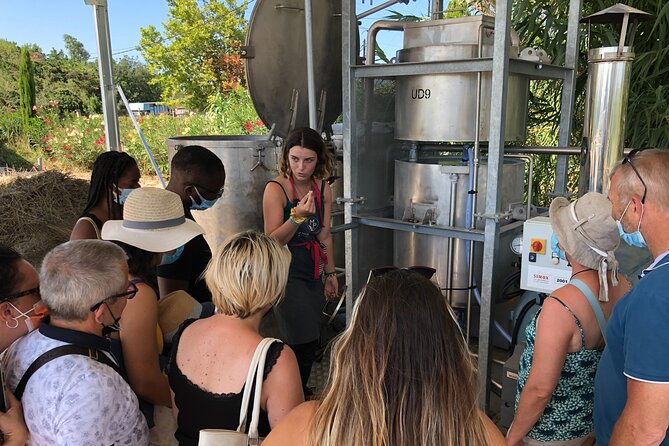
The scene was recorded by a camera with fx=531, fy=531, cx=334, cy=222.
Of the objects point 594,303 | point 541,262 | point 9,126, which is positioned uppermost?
→ point 9,126

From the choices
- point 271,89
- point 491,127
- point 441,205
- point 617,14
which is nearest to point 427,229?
point 441,205

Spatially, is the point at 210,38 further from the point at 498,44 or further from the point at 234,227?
the point at 498,44

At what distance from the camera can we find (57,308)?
1.52m

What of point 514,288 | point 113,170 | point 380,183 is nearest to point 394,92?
point 380,183

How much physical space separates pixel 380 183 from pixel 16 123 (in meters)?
16.2

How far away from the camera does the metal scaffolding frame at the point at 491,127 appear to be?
8.50ft

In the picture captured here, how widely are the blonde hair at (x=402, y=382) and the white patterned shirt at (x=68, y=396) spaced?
26.2 inches

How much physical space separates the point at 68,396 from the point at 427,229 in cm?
211

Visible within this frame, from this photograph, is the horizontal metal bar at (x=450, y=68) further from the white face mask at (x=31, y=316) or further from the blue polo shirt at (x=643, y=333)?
the white face mask at (x=31, y=316)

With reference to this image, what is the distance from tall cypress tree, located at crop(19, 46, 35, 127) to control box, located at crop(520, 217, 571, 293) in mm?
16805

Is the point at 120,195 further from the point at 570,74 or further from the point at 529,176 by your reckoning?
the point at 570,74

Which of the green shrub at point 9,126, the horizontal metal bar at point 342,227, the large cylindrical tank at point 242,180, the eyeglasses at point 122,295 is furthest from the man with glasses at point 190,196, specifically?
the green shrub at point 9,126

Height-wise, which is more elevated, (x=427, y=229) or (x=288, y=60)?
(x=288, y=60)

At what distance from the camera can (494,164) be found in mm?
2662
